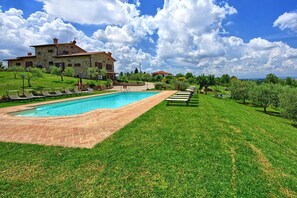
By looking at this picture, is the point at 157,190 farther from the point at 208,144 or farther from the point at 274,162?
the point at 274,162

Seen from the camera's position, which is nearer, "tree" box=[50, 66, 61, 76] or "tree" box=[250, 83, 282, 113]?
"tree" box=[250, 83, 282, 113]

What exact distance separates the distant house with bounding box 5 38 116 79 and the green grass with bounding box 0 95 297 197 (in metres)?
34.7

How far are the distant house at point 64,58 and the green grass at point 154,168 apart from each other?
114ft

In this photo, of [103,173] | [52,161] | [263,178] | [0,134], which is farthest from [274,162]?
[0,134]

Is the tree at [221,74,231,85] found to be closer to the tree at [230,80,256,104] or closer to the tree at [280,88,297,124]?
the tree at [230,80,256,104]

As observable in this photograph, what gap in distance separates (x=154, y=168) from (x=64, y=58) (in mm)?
40615

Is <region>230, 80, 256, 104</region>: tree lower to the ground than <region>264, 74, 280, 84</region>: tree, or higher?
lower

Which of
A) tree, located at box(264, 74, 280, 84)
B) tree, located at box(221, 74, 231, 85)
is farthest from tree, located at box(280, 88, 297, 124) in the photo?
tree, located at box(221, 74, 231, 85)

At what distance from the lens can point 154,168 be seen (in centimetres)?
383

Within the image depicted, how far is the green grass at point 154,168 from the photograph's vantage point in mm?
3146

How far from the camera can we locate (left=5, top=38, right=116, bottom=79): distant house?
123 feet

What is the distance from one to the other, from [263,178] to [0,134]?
24.0 feet

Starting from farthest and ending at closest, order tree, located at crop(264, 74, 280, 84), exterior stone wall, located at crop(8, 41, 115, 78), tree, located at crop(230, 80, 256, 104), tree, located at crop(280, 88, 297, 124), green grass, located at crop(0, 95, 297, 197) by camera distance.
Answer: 1. tree, located at crop(264, 74, 280, 84)
2. exterior stone wall, located at crop(8, 41, 115, 78)
3. tree, located at crop(230, 80, 256, 104)
4. tree, located at crop(280, 88, 297, 124)
5. green grass, located at crop(0, 95, 297, 197)

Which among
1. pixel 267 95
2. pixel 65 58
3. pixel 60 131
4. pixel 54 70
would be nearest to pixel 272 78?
pixel 267 95
